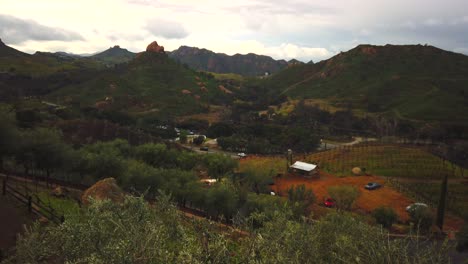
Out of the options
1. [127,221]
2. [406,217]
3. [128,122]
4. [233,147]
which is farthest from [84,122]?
[127,221]

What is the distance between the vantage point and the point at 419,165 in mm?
90500

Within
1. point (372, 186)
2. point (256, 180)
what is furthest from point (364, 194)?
point (256, 180)

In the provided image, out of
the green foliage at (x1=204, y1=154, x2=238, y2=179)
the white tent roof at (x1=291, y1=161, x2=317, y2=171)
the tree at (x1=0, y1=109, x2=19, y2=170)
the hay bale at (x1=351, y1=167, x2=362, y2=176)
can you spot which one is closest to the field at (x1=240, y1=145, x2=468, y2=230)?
the hay bale at (x1=351, y1=167, x2=362, y2=176)

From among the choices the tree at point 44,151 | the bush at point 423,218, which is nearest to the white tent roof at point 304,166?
the bush at point 423,218

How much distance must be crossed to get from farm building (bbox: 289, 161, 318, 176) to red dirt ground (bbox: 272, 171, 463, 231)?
4.84ft

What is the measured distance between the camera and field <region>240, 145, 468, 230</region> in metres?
69.4

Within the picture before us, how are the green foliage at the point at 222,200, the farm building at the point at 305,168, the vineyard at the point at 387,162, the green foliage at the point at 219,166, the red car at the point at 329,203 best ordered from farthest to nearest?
the vineyard at the point at 387,162 < the farm building at the point at 305,168 < the green foliage at the point at 219,166 < the red car at the point at 329,203 < the green foliage at the point at 222,200

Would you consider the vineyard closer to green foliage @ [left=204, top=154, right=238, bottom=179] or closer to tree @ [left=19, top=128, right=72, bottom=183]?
green foliage @ [left=204, top=154, right=238, bottom=179]

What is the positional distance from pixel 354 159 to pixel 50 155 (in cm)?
7652

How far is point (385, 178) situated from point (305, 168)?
61.9 ft

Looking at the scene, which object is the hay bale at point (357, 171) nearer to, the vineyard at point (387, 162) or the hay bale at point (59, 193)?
the vineyard at point (387, 162)

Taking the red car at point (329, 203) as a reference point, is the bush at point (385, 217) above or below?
above

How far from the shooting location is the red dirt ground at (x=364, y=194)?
63.5 meters

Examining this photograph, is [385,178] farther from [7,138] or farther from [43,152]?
[7,138]
